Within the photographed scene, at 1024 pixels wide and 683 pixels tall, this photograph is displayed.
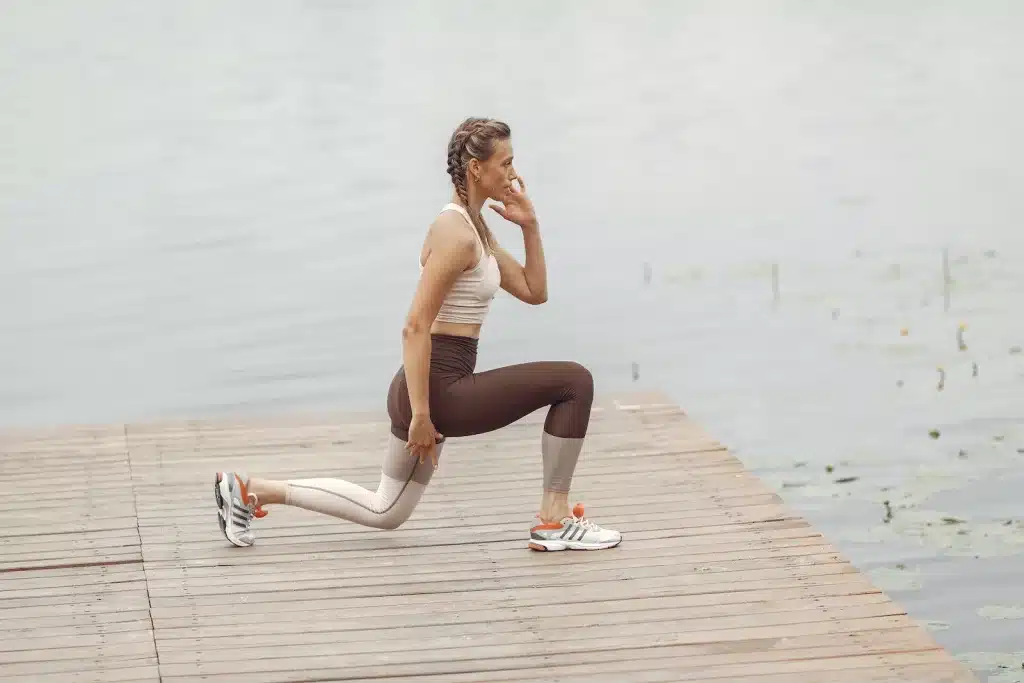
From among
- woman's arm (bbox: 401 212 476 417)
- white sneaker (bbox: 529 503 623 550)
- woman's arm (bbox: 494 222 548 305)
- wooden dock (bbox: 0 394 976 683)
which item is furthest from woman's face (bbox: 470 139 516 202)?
wooden dock (bbox: 0 394 976 683)

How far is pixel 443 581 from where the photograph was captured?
708cm

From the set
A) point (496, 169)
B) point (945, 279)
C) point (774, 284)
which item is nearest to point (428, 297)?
point (496, 169)

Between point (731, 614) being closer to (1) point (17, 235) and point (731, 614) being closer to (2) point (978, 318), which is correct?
(2) point (978, 318)

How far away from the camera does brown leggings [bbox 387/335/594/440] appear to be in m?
7.23

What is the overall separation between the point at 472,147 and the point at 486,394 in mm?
964

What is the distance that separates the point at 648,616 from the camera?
665 centimetres

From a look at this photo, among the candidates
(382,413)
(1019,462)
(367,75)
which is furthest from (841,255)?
(367,75)

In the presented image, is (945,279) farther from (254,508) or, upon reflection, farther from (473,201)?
(254,508)

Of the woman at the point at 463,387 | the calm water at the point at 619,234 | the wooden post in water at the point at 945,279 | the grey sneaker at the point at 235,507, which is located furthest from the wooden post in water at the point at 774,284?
the grey sneaker at the point at 235,507

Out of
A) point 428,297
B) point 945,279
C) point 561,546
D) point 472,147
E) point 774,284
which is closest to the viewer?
point 428,297

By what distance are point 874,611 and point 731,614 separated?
0.51 metres

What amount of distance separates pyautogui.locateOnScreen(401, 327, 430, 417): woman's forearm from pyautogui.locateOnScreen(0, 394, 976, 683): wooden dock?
2.23ft

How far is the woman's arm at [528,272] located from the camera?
295 inches

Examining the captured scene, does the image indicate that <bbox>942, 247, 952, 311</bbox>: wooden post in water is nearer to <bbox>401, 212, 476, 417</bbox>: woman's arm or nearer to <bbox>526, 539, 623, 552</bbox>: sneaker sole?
<bbox>526, 539, 623, 552</bbox>: sneaker sole
